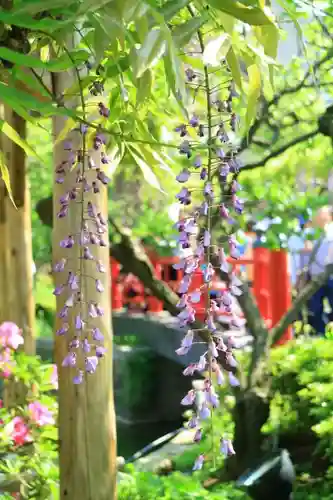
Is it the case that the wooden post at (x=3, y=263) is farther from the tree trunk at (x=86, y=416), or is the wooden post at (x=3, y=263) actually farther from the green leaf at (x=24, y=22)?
the green leaf at (x=24, y=22)

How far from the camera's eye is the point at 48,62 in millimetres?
905

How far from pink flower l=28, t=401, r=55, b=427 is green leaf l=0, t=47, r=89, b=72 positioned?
1.37 m

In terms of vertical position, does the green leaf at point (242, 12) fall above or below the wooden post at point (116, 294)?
above

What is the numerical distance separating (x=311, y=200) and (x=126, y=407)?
4.05 metres

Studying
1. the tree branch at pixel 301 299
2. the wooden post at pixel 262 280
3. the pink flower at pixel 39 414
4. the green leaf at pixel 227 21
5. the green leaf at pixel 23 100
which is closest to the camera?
the green leaf at pixel 227 21

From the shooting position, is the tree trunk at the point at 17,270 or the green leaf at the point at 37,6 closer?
the green leaf at the point at 37,6

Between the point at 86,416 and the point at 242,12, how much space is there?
42.4 inches

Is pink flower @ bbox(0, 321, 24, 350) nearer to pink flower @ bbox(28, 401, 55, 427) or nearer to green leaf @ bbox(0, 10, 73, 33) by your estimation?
pink flower @ bbox(28, 401, 55, 427)

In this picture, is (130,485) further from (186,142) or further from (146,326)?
(146,326)

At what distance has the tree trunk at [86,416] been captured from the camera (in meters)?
1.59

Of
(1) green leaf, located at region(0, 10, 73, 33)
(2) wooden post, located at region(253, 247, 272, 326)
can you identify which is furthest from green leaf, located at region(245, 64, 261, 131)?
(2) wooden post, located at region(253, 247, 272, 326)

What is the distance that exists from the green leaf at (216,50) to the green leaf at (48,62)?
20 centimetres

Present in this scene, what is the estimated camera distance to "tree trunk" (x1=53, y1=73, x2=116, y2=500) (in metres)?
1.59

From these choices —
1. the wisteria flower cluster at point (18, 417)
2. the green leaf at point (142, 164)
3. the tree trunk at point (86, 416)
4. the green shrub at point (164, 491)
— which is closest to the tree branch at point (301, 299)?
the green shrub at point (164, 491)
